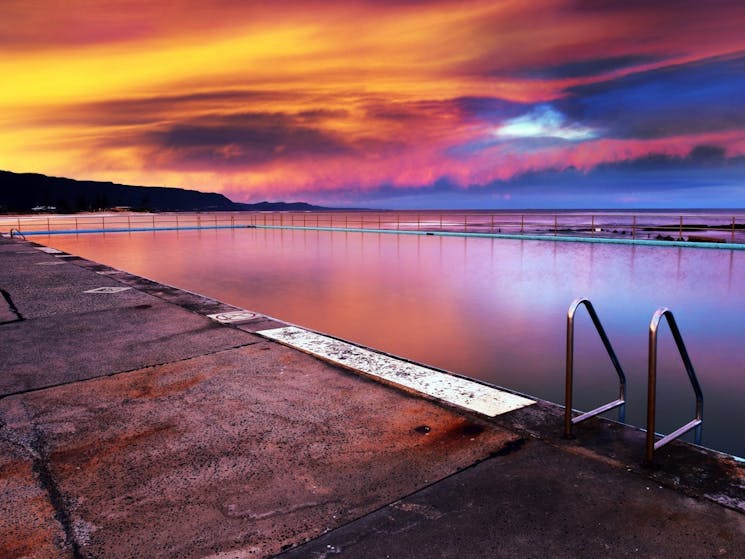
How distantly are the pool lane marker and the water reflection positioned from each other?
6.18 feet

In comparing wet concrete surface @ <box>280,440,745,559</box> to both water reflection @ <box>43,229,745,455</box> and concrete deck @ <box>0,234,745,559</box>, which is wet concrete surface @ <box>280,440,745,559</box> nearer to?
concrete deck @ <box>0,234,745,559</box>

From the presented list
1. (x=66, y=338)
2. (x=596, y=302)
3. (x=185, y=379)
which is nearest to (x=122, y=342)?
(x=66, y=338)

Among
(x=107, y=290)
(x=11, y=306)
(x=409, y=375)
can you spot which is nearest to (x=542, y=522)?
(x=409, y=375)

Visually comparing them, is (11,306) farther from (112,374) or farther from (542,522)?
(542,522)

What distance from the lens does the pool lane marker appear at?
14.5ft

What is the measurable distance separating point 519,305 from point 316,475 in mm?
9254

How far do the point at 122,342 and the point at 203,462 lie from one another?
12.0 ft

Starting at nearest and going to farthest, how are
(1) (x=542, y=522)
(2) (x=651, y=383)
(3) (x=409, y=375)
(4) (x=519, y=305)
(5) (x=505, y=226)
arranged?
(1) (x=542, y=522) → (2) (x=651, y=383) → (3) (x=409, y=375) → (4) (x=519, y=305) → (5) (x=505, y=226)

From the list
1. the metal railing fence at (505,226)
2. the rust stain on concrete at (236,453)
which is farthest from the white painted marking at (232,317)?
the metal railing fence at (505,226)

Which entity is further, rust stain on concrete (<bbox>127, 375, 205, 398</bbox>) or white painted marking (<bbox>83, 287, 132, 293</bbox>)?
white painted marking (<bbox>83, 287, 132, 293</bbox>)

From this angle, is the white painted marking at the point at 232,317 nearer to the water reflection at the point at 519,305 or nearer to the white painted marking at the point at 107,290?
the water reflection at the point at 519,305

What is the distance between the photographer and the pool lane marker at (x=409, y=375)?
14.5 feet

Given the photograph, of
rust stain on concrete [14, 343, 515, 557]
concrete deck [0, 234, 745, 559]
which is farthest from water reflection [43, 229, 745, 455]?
rust stain on concrete [14, 343, 515, 557]

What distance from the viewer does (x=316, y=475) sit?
3262 mm
